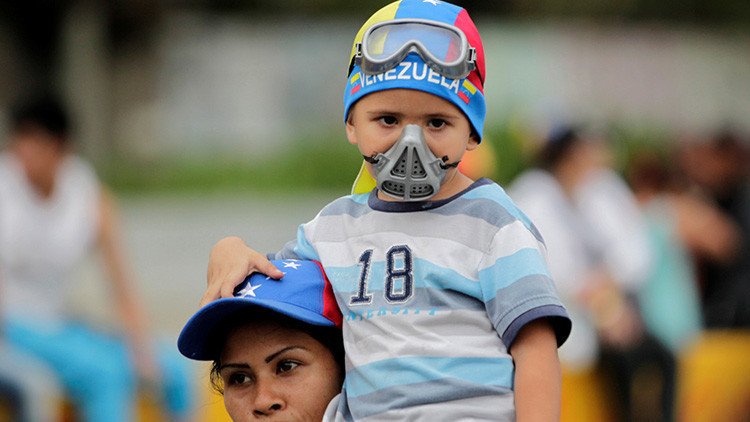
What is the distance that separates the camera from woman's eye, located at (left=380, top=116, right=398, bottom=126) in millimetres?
2885

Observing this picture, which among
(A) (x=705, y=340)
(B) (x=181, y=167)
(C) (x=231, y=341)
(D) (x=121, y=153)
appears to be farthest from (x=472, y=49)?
(D) (x=121, y=153)

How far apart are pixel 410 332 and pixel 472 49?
622 millimetres

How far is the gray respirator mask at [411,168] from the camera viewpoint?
280 centimetres

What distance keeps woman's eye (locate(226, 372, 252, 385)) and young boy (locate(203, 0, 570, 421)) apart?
287mm

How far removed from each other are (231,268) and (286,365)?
0.84 ft

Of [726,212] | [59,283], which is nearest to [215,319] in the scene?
[59,283]

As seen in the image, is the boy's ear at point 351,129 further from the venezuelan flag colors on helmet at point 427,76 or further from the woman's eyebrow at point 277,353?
the woman's eyebrow at point 277,353

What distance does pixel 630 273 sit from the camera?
342 inches

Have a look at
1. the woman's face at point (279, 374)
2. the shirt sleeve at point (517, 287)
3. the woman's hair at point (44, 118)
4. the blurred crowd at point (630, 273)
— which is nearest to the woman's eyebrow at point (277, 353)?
the woman's face at point (279, 374)

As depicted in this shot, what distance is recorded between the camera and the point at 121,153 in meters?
23.5

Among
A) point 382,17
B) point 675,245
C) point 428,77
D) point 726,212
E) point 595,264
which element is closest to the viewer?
point 428,77

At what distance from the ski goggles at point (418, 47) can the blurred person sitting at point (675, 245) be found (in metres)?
6.28

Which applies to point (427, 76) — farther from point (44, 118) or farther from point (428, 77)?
point (44, 118)

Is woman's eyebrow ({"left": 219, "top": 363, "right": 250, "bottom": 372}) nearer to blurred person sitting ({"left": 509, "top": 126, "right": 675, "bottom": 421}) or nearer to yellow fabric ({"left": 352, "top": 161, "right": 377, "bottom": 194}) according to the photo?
yellow fabric ({"left": 352, "top": 161, "right": 377, "bottom": 194})
